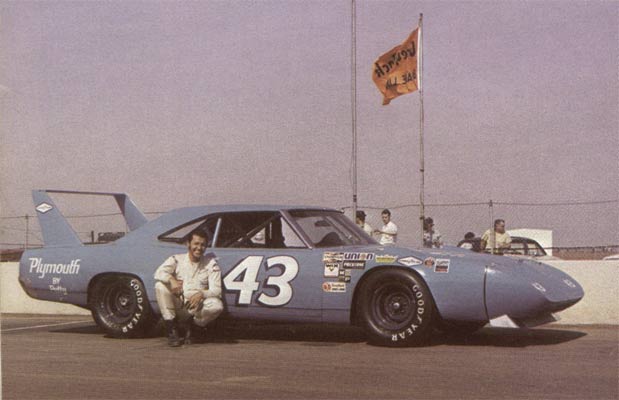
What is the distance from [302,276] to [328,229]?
2.68 feet

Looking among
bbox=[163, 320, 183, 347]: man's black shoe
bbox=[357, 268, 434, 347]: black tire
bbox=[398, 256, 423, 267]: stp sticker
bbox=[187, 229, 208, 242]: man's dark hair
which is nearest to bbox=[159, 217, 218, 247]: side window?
bbox=[187, 229, 208, 242]: man's dark hair

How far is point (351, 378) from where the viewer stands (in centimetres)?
566

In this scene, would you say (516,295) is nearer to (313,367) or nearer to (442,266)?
(442,266)

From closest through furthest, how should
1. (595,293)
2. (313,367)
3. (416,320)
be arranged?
(313,367) → (416,320) → (595,293)

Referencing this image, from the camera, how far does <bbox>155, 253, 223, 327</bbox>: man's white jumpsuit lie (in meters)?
7.96

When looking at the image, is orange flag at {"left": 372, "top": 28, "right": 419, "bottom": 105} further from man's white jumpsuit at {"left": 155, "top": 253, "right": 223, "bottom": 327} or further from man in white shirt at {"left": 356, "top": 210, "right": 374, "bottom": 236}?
man's white jumpsuit at {"left": 155, "top": 253, "right": 223, "bottom": 327}

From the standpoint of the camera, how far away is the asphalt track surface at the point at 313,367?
16.9 ft

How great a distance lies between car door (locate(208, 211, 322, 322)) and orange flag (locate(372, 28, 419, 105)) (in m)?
9.20

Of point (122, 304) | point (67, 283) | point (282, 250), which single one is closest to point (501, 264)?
point (282, 250)

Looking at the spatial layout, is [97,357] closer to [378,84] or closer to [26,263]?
[26,263]

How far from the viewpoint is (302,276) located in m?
7.89

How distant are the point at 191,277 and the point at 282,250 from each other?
90 cm

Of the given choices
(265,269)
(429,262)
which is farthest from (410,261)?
(265,269)

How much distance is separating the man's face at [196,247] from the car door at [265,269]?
0.30 meters
